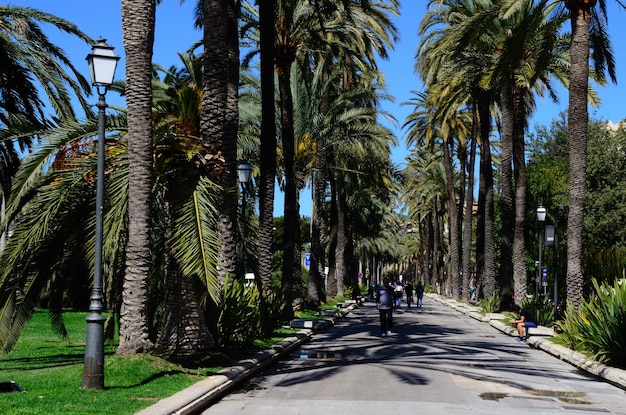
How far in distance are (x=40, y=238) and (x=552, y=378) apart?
31.1ft

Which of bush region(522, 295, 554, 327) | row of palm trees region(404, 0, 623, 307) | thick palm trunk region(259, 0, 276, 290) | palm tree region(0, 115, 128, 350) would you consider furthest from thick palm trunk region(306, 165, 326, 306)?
palm tree region(0, 115, 128, 350)

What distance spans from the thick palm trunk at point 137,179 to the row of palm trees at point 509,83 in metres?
12.6

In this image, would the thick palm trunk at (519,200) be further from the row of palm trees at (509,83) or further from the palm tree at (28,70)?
the palm tree at (28,70)

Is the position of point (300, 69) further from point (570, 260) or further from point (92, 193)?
point (92, 193)

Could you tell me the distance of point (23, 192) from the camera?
14.2 metres

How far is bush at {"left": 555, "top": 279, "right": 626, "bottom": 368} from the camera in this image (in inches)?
672

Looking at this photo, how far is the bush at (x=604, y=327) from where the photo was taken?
1706cm

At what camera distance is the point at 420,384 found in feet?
46.0

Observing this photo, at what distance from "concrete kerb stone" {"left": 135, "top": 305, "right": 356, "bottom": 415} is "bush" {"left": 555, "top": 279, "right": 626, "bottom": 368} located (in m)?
6.72

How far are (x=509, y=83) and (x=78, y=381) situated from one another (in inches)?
1078

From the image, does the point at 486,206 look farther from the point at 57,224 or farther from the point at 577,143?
the point at 57,224

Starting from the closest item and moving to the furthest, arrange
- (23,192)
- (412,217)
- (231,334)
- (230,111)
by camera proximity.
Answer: (23,192)
(231,334)
(230,111)
(412,217)

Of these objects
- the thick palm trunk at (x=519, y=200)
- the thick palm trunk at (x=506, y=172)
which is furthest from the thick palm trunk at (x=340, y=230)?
the thick palm trunk at (x=519, y=200)

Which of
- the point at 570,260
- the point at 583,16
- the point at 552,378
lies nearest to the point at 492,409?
the point at 552,378
